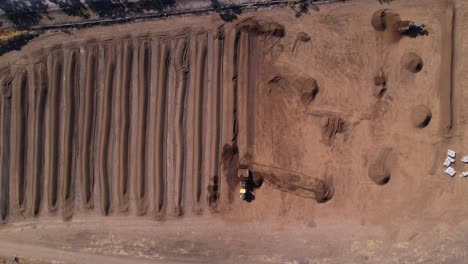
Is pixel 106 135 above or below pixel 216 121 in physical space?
below

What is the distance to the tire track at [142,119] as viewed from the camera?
48.3ft

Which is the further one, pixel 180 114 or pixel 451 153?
pixel 180 114

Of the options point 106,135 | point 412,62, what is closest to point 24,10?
point 106,135

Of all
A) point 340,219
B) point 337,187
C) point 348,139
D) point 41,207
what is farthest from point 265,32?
point 41,207

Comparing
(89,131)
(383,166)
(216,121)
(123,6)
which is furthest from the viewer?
(89,131)

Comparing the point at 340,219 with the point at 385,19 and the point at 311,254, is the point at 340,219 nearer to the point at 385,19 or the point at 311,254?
the point at 311,254

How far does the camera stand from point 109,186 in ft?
48.8

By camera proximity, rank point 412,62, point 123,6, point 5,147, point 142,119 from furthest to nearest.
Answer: point 5,147 → point 142,119 → point 123,6 → point 412,62

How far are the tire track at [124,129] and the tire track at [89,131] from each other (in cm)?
117

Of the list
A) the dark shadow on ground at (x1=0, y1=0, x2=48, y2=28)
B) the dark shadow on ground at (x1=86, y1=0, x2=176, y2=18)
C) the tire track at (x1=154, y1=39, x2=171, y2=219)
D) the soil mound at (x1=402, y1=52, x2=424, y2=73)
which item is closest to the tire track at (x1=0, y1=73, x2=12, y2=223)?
the dark shadow on ground at (x1=0, y1=0, x2=48, y2=28)

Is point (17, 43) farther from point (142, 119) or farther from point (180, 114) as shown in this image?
point (180, 114)

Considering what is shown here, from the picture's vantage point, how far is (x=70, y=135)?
49.2 feet

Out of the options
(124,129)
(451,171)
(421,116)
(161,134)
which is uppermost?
(421,116)

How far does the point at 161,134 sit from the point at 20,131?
5.69 meters
